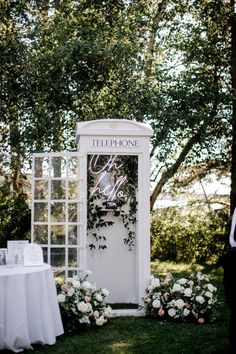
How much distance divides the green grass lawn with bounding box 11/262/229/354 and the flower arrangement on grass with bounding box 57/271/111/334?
0.38ft

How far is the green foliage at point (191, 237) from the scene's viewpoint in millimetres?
12398

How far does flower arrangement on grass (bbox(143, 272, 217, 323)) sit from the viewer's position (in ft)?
20.0

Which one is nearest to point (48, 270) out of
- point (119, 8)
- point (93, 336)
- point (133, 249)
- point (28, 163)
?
point (93, 336)

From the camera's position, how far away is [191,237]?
41.1 ft

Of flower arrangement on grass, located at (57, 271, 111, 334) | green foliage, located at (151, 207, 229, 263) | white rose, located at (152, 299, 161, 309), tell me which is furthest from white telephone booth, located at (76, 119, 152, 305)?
green foliage, located at (151, 207, 229, 263)

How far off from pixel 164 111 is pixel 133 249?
353 centimetres

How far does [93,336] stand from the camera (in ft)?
17.8

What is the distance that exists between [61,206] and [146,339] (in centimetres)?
204

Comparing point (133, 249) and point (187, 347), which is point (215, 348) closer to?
point (187, 347)

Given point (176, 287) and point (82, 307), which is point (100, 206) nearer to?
point (176, 287)

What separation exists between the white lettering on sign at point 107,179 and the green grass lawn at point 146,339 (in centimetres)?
160

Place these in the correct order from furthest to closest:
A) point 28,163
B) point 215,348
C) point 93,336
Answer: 1. point 28,163
2. point 93,336
3. point 215,348

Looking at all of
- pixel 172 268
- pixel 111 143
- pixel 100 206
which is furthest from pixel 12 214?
pixel 111 143

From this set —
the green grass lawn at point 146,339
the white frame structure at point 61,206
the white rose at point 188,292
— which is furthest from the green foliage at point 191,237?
the white frame structure at point 61,206
